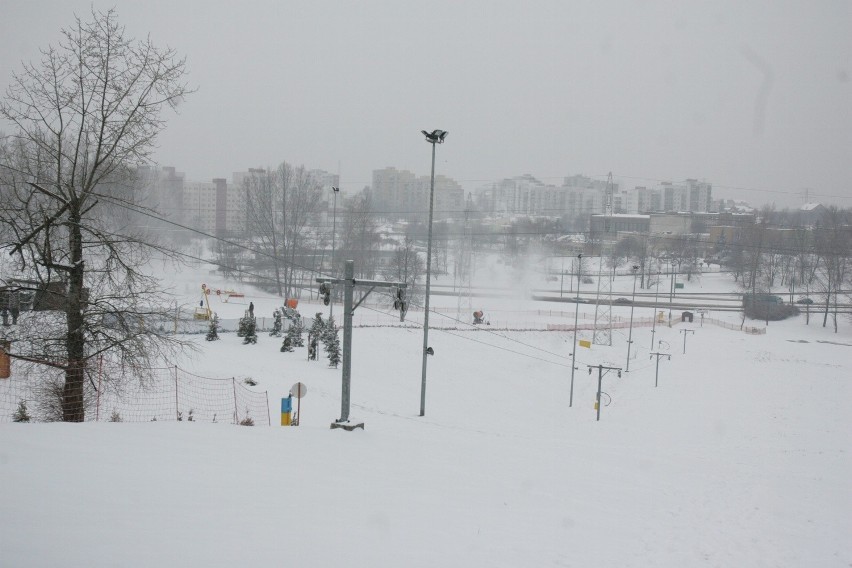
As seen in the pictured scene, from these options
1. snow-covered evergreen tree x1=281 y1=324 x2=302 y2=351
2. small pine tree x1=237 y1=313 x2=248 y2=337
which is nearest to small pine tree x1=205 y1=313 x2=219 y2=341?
small pine tree x1=237 y1=313 x2=248 y2=337

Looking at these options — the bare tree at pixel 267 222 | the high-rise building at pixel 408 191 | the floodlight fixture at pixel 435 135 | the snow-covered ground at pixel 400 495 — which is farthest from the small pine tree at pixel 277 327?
the high-rise building at pixel 408 191

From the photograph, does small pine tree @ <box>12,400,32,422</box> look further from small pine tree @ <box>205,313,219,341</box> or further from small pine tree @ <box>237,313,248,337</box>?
small pine tree @ <box>237,313,248,337</box>

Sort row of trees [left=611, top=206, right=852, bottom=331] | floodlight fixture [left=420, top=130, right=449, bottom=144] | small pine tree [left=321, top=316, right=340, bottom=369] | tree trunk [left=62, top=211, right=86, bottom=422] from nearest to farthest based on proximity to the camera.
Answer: tree trunk [left=62, top=211, right=86, bottom=422]
floodlight fixture [left=420, top=130, right=449, bottom=144]
small pine tree [left=321, top=316, right=340, bottom=369]
row of trees [left=611, top=206, right=852, bottom=331]

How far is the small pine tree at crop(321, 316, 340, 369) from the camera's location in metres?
26.0

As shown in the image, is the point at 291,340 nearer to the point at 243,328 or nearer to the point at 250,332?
the point at 250,332

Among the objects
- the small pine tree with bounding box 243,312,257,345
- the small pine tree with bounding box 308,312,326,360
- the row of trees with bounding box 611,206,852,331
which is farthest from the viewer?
the row of trees with bounding box 611,206,852,331

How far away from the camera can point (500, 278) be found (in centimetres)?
6041

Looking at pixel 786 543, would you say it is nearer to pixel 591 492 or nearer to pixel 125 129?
pixel 591 492

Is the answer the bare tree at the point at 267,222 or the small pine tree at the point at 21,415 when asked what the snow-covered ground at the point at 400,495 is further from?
the bare tree at the point at 267,222

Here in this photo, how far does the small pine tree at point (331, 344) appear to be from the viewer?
26.0 metres

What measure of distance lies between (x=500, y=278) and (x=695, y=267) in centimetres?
2493

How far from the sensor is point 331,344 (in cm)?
2644

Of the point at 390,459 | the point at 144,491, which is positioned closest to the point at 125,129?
the point at 144,491

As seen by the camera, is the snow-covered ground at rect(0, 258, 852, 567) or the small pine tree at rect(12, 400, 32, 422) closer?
the snow-covered ground at rect(0, 258, 852, 567)
